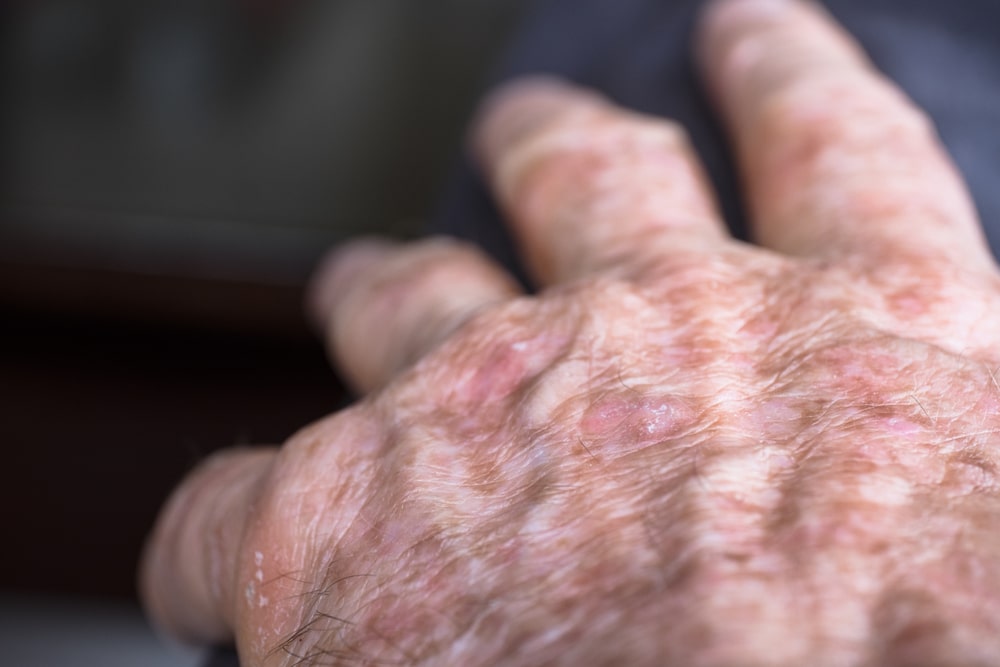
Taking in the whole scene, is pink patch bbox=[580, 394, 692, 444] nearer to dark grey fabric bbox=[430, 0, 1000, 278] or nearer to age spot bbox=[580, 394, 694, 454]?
age spot bbox=[580, 394, 694, 454]

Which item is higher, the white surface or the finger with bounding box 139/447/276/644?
the finger with bounding box 139/447/276/644

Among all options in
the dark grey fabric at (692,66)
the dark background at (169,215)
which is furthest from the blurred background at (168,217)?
the dark grey fabric at (692,66)

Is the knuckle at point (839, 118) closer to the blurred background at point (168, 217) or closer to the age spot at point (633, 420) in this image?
the age spot at point (633, 420)

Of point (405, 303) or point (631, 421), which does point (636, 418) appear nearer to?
point (631, 421)

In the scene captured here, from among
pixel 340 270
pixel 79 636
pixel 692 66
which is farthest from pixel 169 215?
pixel 692 66

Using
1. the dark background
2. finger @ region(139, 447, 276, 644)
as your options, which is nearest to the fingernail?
finger @ region(139, 447, 276, 644)

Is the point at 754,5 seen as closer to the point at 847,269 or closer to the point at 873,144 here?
the point at 873,144

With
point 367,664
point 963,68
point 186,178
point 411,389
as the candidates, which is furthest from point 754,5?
point 186,178
